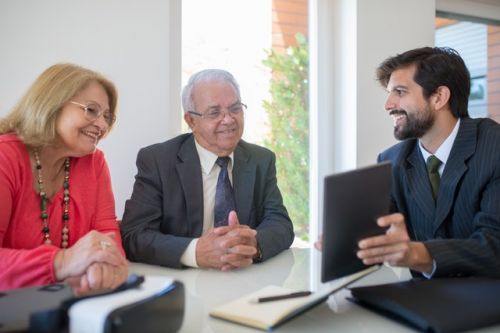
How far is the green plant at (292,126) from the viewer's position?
2.91 m

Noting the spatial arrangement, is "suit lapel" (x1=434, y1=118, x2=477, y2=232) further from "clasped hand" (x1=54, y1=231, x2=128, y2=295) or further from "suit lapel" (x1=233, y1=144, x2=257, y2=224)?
"clasped hand" (x1=54, y1=231, x2=128, y2=295)

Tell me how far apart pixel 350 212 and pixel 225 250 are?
22.3 inches

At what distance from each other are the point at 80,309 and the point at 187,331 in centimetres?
26

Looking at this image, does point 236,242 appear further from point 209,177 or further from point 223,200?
point 209,177

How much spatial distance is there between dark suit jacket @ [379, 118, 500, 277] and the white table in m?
0.21

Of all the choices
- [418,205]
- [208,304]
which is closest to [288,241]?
[418,205]

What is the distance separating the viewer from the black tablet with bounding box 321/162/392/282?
3.16ft

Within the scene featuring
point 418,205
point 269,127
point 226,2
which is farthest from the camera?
point 269,127

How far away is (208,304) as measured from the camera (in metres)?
1.10

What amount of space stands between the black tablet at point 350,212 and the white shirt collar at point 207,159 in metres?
0.92

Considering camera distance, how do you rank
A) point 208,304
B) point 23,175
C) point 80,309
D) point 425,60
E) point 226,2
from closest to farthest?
point 80,309, point 208,304, point 23,175, point 425,60, point 226,2

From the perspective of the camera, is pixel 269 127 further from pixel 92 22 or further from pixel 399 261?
pixel 399 261

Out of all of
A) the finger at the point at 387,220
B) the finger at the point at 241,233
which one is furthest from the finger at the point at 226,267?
the finger at the point at 387,220

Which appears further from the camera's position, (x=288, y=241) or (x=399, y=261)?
(x=288, y=241)
